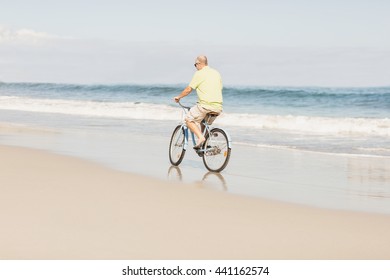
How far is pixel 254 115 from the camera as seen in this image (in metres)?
30.7

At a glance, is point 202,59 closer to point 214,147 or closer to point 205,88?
point 205,88

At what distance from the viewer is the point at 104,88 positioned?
61.6 m

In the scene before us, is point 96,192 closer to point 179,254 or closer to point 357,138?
point 179,254

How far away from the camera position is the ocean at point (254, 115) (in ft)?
63.9

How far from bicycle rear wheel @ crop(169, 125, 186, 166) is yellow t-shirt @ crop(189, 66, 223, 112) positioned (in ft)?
3.35

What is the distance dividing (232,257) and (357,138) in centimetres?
1619

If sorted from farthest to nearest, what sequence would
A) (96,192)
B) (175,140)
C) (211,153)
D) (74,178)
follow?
(175,140)
(211,153)
(74,178)
(96,192)

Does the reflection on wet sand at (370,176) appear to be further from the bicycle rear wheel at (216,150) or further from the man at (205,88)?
the man at (205,88)

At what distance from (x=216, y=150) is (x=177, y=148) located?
40.8 inches

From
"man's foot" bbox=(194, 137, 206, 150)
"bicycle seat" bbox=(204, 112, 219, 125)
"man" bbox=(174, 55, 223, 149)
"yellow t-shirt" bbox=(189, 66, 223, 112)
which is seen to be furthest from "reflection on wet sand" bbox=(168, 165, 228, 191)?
"yellow t-shirt" bbox=(189, 66, 223, 112)

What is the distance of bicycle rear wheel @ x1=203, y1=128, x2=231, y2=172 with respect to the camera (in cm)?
1160

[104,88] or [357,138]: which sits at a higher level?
[104,88]

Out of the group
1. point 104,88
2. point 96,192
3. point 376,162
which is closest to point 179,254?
point 96,192
